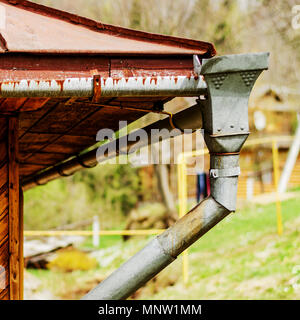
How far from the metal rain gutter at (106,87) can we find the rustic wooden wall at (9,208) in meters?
0.88

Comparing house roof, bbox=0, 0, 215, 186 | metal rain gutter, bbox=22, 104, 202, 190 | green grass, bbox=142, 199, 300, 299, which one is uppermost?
house roof, bbox=0, 0, 215, 186

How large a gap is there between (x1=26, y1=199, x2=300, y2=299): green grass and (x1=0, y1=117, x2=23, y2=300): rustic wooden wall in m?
3.54

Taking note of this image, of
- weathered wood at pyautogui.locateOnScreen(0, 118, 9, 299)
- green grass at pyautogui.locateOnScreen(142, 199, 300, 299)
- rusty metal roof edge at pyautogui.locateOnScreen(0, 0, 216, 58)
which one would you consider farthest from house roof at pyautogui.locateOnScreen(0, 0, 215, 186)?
green grass at pyautogui.locateOnScreen(142, 199, 300, 299)

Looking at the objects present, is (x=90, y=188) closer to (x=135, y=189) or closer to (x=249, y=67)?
(x=135, y=189)

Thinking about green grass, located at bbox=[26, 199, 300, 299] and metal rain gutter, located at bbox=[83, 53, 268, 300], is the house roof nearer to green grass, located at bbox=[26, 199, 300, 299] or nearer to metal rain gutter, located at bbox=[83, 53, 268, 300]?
metal rain gutter, located at bbox=[83, 53, 268, 300]

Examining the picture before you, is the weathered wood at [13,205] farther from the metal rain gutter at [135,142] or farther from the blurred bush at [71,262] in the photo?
the blurred bush at [71,262]

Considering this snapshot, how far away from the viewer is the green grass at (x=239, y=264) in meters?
6.40

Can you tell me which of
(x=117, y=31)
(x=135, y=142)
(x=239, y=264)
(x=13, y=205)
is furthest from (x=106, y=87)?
(x=239, y=264)

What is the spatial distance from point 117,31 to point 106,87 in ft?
1.25

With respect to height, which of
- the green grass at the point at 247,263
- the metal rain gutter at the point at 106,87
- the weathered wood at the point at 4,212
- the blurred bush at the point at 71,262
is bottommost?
the blurred bush at the point at 71,262

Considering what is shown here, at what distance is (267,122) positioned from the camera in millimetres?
26406

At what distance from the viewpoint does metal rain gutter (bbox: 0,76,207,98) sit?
6.38 ft

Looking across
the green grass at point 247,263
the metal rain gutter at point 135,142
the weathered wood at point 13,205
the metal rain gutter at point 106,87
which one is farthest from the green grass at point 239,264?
the metal rain gutter at point 106,87

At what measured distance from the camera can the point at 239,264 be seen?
26.0ft
